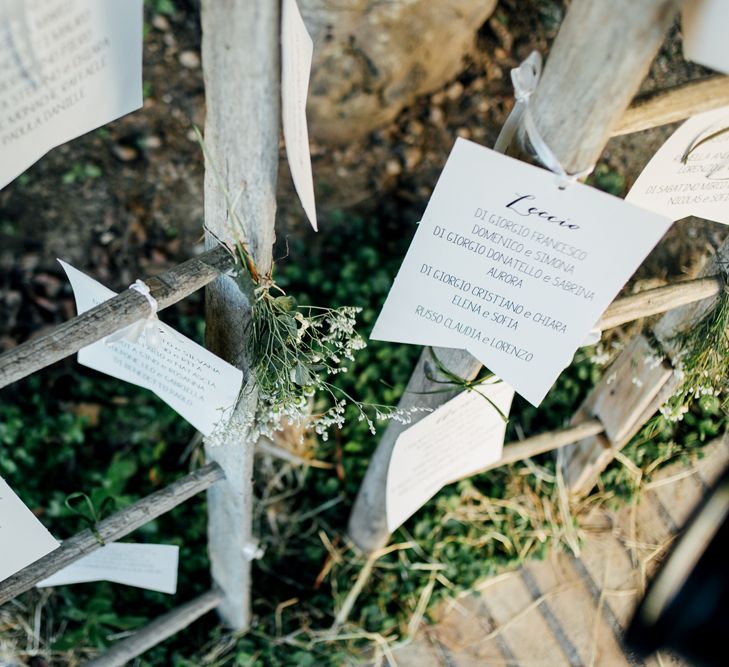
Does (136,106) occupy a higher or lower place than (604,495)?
higher

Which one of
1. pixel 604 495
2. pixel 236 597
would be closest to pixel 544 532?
pixel 604 495

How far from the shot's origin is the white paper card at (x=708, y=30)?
2.19 ft

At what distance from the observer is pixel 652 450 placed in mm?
2102

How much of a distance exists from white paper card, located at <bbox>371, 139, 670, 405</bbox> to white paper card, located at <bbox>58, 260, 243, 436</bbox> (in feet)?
0.75

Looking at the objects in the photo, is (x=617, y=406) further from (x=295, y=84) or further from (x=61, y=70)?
(x=61, y=70)

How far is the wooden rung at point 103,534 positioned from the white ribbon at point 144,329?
15.7 inches

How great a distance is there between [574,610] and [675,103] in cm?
156

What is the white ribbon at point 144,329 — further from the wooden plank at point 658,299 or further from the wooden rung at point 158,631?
the wooden rung at point 158,631

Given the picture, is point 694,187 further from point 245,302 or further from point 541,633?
point 541,633

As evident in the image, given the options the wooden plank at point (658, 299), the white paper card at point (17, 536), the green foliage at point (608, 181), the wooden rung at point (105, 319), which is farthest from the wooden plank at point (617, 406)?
the white paper card at point (17, 536)

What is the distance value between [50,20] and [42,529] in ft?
2.24

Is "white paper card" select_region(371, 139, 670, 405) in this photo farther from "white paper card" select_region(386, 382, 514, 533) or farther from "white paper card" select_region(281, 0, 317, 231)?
"white paper card" select_region(386, 382, 514, 533)

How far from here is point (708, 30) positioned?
2.24 ft

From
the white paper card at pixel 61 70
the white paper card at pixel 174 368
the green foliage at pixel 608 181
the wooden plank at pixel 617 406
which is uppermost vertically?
the green foliage at pixel 608 181
